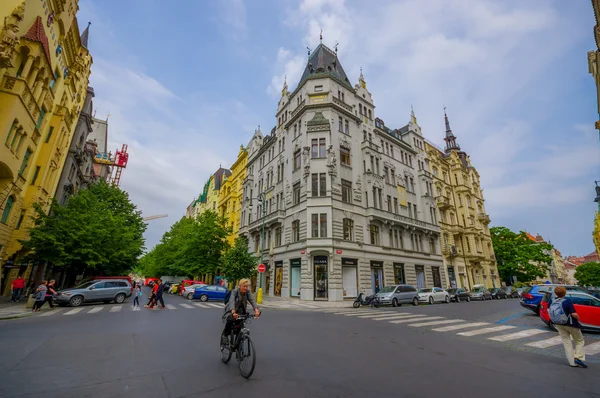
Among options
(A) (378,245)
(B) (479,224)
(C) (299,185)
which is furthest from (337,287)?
(B) (479,224)

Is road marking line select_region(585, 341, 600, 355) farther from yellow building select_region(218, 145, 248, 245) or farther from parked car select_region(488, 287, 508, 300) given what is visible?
yellow building select_region(218, 145, 248, 245)

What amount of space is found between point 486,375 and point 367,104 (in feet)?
113

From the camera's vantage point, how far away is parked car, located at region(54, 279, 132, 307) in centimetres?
1712

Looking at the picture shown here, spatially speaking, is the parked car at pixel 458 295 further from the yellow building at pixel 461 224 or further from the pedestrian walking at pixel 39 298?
the pedestrian walking at pixel 39 298

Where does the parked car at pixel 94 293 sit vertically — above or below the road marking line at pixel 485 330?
above

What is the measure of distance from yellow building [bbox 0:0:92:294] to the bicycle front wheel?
2184cm

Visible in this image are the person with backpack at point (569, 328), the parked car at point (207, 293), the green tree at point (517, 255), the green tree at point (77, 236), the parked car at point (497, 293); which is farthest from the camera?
the green tree at point (517, 255)

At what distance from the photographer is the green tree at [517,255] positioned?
46438mm

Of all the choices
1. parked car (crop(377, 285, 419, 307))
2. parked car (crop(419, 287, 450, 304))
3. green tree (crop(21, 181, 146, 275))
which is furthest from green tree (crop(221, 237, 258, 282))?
parked car (crop(419, 287, 450, 304))

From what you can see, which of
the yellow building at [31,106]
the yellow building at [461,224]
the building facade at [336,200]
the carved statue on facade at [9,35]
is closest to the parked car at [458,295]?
the building facade at [336,200]

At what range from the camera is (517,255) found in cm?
4875

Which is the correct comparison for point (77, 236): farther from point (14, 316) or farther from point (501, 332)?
point (501, 332)

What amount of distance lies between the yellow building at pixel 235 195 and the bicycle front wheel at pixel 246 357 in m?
38.9

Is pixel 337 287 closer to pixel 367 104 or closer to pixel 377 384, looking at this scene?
pixel 377 384
